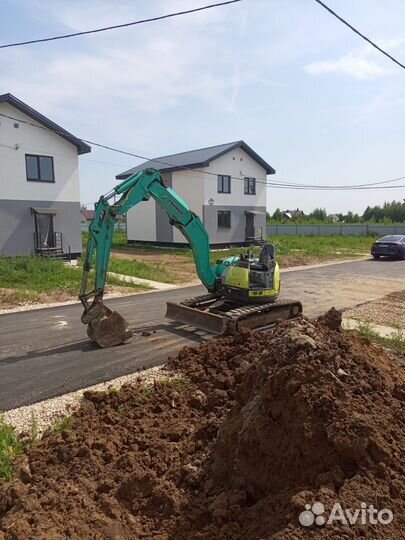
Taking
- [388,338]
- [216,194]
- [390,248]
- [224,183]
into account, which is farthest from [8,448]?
[224,183]

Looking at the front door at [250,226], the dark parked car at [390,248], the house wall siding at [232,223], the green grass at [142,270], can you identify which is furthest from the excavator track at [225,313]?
the front door at [250,226]

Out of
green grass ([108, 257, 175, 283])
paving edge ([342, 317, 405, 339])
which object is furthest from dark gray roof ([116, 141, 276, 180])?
paving edge ([342, 317, 405, 339])

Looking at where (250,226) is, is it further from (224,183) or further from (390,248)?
(390,248)

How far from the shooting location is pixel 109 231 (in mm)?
8227

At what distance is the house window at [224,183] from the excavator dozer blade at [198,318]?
23530 mm

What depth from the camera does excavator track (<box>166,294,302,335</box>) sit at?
29.0 ft

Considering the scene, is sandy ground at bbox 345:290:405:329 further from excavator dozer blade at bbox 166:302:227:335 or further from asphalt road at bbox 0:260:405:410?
excavator dozer blade at bbox 166:302:227:335

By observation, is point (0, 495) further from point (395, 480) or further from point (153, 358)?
point (153, 358)

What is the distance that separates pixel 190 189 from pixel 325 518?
30111 millimetres

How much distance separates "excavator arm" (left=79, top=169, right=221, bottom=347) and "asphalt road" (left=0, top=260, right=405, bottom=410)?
41cm

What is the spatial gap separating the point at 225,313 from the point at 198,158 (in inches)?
976

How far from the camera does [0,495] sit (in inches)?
156

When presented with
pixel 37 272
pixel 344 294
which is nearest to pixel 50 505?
pixel 344 294

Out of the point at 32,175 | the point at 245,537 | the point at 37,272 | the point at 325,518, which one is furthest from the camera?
the point at 32,175
